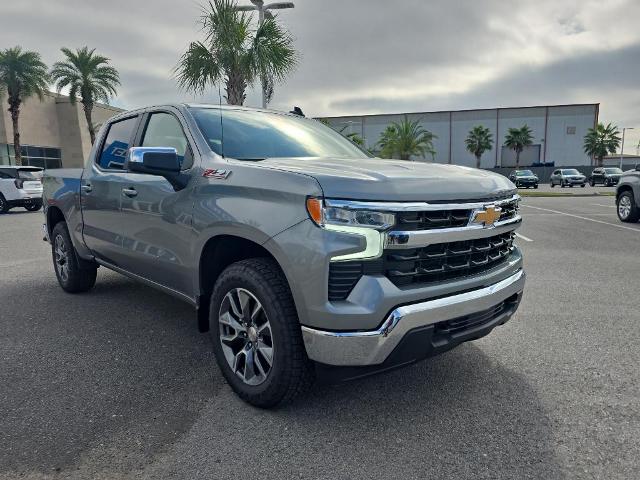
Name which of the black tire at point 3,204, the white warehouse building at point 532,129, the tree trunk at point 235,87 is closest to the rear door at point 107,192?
the tree trunk at point 235,87

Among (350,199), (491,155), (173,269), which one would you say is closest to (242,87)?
(173,269)

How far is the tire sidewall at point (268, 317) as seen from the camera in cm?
239

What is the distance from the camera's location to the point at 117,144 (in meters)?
4.16

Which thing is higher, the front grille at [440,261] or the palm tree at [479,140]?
the palm tree at [479,140]

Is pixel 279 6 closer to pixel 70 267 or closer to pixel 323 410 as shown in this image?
pixel 70 267

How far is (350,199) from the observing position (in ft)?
7.28

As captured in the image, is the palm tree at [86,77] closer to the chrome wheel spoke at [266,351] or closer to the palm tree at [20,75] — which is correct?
the palm tree at [20,75]

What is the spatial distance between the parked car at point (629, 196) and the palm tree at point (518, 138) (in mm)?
54252

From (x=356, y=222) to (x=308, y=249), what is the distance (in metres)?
0.26

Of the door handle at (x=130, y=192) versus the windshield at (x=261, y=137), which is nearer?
the windshield at (x=261, y=137)

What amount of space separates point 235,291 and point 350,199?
2.97 ft

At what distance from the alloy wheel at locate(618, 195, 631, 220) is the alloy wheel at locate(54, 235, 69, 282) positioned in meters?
11.7

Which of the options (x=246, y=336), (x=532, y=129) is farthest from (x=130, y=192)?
(x=532, y=129)

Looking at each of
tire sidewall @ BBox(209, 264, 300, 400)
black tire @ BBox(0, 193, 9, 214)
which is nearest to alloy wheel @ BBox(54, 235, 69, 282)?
tire sidewall @ BBox(209, 264, 300, 400)
